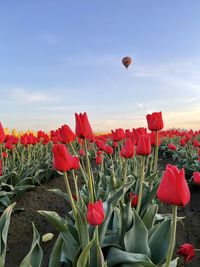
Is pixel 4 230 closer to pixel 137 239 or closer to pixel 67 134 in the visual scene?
pixel 67 134

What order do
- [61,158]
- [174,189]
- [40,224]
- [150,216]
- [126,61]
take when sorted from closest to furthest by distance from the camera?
1. [174,189]
2. [61,158]
3. [150,216]
4. [40,224]
5. [126,61]

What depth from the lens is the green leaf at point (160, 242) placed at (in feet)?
9.21

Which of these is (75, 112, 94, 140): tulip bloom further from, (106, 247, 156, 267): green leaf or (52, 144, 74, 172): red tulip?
(106, 247, 156, 267): green leaf

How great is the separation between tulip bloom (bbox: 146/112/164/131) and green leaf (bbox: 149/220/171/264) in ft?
3.27

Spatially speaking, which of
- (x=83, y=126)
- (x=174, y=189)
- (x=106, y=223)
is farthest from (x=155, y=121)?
(x=174, y=189)

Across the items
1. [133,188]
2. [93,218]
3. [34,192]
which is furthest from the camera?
[34,192]

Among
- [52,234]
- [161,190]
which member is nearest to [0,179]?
[52,234]

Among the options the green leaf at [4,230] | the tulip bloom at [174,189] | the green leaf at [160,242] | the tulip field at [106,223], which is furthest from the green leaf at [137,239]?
the tulip bloom at [174,189]

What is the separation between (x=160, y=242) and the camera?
2840 millimetres

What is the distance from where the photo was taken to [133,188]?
486cm

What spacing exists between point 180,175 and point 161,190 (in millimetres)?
128

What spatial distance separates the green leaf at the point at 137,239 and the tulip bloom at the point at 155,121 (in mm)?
1076

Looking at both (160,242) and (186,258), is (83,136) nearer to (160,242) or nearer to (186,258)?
(160,242)

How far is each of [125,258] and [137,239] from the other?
9.2 inches
